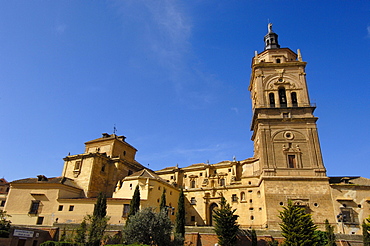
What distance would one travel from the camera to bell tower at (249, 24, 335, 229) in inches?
1275

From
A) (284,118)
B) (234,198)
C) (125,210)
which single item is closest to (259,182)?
(234,198)

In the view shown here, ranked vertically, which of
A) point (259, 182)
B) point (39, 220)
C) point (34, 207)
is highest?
point (259, 182)

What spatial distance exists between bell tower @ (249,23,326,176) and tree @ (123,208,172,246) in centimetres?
1474

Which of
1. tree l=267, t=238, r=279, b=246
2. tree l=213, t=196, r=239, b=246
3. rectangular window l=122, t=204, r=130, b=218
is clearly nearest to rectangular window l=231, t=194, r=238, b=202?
tree l=267, t=238, r=279, b=246

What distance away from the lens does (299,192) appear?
108 ft

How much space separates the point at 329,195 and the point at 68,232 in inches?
1114

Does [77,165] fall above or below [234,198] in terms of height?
above

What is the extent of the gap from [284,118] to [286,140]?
2.93 m

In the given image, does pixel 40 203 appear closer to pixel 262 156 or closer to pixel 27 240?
pixel 27 240

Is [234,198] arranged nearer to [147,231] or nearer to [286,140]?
[286,140]

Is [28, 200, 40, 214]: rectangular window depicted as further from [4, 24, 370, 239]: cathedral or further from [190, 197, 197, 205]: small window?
[190, 197, 197, 205]: small window

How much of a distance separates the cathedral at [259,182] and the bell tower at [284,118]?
108mm

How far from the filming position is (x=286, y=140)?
1420 inches

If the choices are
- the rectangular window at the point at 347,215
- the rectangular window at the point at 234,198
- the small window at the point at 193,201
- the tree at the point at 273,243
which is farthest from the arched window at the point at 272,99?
the tree at the point at 273,243
